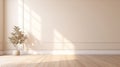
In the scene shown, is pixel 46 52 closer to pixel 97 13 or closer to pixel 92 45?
pixel 92 45

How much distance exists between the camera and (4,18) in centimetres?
905

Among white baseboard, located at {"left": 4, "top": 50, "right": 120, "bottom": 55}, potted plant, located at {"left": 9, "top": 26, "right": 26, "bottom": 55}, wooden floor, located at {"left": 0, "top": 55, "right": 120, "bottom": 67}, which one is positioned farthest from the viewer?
white baseboard, located at {"left": 4, "top": 50, "right": 120, "bottom": 55}

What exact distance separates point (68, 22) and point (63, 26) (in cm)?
28

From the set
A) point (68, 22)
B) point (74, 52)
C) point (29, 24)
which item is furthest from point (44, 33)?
point (74, 52)

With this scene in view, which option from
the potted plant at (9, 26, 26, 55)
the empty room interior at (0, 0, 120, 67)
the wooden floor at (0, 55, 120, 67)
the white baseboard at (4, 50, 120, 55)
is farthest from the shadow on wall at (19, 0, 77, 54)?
the wooden floor at (0, 55, 120, 67)

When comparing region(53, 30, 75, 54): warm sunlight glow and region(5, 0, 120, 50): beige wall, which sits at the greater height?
region(5, 0, 120, 50): beige wall

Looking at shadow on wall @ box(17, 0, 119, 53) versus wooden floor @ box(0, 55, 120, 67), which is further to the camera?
shadow on wall @ box(17, 0, 119, 53)

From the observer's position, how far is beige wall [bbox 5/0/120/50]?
913 cm

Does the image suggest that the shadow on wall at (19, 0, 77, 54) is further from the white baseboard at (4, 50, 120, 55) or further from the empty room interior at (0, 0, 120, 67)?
the white baseboard at (4, 50, 120, 55)

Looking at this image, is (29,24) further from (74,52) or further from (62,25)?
(74,52)

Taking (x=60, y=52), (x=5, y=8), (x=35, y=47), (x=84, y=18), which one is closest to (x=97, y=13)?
(x=84, y=18)

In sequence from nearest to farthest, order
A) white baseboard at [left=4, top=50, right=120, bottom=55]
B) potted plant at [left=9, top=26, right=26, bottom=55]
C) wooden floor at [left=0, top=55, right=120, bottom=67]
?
1. wooden floor at [left=0, top=55, right=120, bottom=67]
2. potted plant at [left=9, top=26, right=26, bottom=55]
3. white baseboard at [left=4, top=50, right=120, bottom=55]

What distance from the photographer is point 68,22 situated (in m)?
9.16

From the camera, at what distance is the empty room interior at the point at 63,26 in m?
9.09
